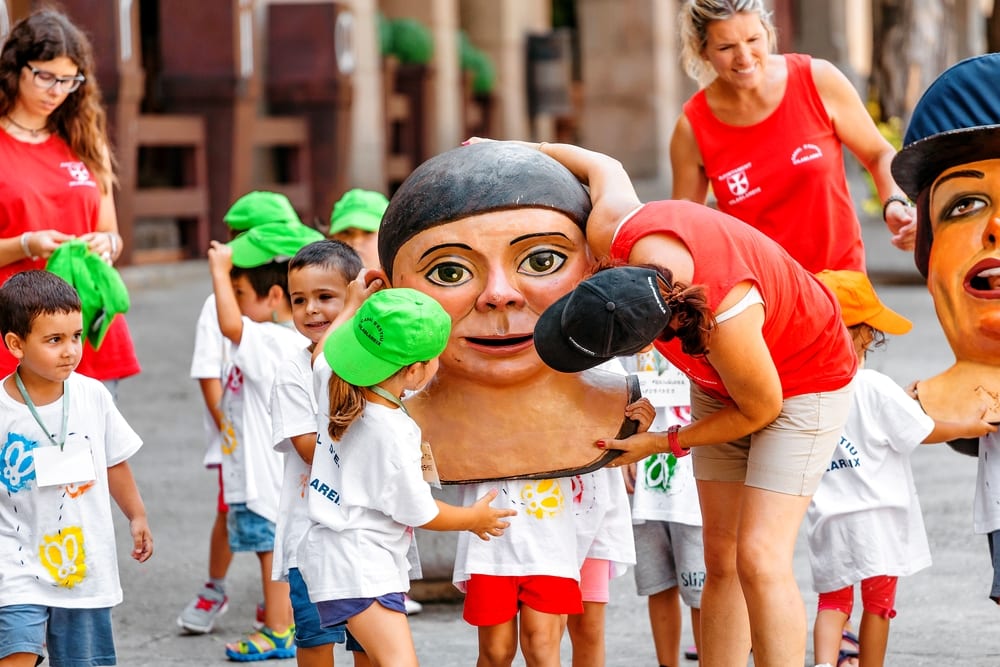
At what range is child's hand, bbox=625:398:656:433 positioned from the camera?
457 centimetres

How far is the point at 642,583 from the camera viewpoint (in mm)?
5531

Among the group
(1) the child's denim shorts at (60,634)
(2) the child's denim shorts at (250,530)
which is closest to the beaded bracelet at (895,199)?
Answer: (2) the child's denim shorts at (250,530)

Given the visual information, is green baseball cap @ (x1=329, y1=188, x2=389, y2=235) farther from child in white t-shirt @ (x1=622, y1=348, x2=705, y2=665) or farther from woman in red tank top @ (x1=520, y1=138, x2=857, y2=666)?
woman in red tank top @ (x1=520, y1=138, x2=857, y2=666)

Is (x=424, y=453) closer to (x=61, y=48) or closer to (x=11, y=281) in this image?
(x=11, y=281)

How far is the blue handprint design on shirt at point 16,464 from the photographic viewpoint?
4730 millimetres

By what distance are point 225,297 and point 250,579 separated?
5.48 feet

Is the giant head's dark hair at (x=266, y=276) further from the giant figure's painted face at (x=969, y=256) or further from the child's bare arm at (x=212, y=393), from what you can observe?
the giant figure's painted face at (x=969, y=256)

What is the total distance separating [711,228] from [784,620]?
104cm

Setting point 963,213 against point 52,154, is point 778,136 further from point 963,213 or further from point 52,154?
point 52,154

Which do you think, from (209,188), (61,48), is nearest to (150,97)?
(209,188)

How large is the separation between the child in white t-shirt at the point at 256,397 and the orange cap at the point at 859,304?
193 cm

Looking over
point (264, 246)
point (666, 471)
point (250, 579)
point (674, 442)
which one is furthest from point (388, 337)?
point (250, 579)

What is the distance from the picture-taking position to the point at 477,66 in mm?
19953

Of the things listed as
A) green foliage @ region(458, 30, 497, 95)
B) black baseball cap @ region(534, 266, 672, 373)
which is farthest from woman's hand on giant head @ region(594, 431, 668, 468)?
green foliage @ region(458, 30, 497, 95)
